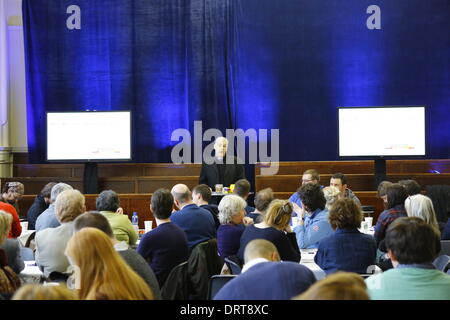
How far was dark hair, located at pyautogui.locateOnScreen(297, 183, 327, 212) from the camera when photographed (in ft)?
16.8

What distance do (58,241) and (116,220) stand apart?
64 centimetres

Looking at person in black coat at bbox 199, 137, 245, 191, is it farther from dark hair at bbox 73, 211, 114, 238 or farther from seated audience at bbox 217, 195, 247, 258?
dark hair at bbox 73, 211, 114, 238

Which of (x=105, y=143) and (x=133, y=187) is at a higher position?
(x=105, y=143)

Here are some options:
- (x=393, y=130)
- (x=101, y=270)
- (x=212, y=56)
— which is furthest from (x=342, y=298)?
(x=212, y=56)

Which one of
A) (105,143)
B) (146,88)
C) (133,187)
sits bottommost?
(133,187)

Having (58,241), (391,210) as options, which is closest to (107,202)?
(58,241)

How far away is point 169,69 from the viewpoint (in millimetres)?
10477

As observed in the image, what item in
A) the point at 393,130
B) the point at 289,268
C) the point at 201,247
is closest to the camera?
the point at 289,268

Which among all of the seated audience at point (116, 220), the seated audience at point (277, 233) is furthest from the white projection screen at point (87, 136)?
the seated audience at point (277, 233)

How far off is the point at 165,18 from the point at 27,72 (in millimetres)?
2334

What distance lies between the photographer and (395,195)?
5156 mm

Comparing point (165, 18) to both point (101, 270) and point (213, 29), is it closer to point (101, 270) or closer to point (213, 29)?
point (213, 29)

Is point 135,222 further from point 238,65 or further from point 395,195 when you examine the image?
point 238,65

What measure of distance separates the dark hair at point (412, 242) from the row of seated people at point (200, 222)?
1.04 metres
